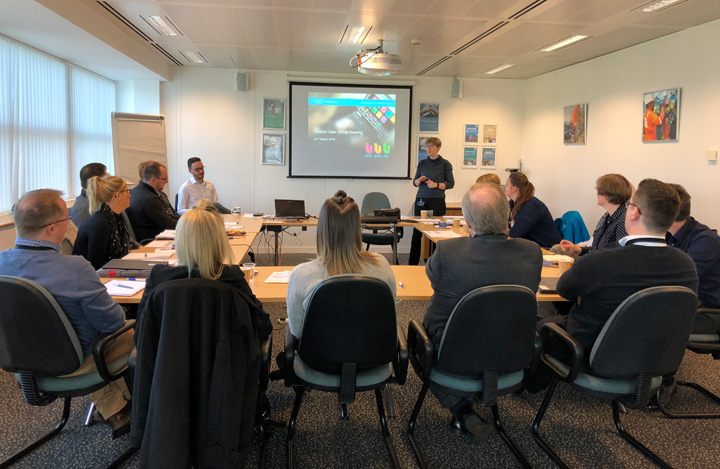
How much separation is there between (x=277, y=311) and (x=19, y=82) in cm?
338

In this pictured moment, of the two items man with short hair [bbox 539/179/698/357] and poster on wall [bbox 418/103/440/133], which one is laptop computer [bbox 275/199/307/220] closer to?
poster on wall [bbox 418/103/440/133]

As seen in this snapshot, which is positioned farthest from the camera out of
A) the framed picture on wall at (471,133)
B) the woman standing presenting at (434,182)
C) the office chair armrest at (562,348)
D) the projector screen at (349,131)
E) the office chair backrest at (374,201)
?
the framed picture on wall at (471,133)

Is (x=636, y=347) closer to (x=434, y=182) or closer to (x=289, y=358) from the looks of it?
(x=289, y=358)

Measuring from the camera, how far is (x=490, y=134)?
7418mm

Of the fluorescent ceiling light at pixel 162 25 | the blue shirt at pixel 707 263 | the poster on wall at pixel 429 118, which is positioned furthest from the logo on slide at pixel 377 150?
the blue shirt at pixel 707 263

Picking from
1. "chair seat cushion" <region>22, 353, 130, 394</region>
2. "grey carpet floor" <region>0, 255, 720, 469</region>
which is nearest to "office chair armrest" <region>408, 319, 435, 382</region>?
"grey carpet floor" <region>0, 255, 720, 469</region>

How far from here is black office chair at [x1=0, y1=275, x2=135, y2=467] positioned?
1.77m

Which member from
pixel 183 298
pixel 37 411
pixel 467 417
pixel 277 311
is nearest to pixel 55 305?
pixel 183 298

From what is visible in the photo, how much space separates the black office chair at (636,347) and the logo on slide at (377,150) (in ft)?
17.8

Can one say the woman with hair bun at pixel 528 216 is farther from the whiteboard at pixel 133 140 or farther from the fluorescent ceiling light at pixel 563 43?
the whiteboard at pixel 133 140

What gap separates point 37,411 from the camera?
258 cm

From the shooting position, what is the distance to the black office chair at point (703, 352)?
8.21 feet

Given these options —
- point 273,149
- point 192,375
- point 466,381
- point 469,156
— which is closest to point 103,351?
point 192,375

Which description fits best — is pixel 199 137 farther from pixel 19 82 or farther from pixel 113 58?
pixel 19 82
